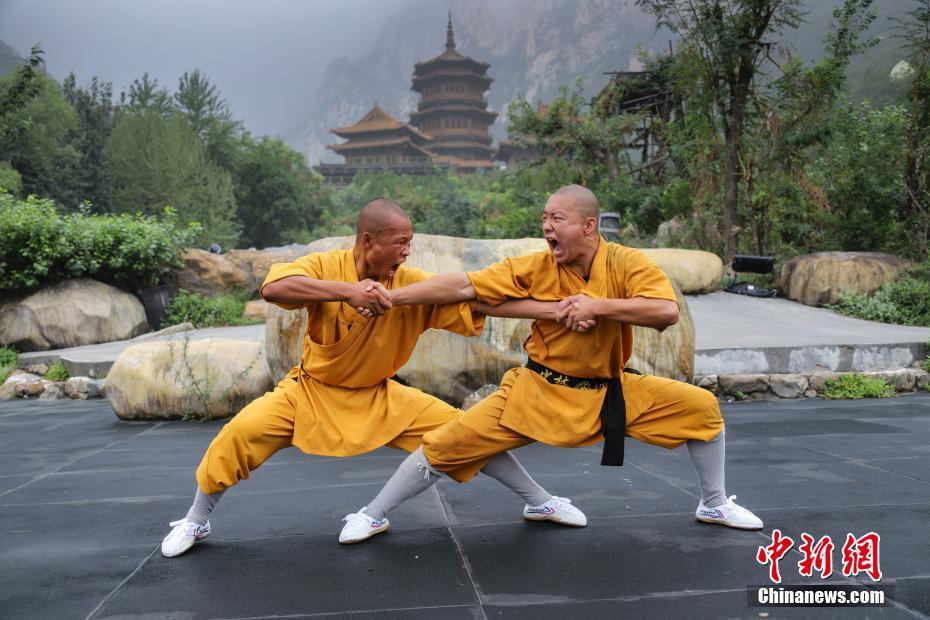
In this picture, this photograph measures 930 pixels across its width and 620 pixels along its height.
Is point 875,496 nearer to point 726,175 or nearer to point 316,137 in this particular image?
point 726,175

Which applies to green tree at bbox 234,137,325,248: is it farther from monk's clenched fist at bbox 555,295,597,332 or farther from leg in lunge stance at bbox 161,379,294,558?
monk's clenched fist at bbox 555,295,597,332

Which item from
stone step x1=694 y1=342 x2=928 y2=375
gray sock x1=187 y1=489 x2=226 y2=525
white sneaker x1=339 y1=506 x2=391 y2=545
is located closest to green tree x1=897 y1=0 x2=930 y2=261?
stone step x1=694 y1=342 x2=928 y2=375

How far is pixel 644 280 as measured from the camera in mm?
2979

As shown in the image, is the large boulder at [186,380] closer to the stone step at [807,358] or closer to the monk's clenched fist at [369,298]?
the monk's clenched fist at [369,298]

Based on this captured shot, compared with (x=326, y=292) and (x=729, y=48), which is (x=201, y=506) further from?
(x=729, y=48)

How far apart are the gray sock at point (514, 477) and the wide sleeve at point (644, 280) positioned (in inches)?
34.1

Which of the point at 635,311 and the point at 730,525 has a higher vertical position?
the point at 635,311

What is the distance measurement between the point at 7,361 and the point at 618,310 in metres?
9.81

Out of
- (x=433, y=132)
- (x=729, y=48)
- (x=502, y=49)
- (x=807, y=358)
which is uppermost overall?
(x=502, y=49)

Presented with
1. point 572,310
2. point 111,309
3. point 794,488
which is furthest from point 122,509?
point 111,309

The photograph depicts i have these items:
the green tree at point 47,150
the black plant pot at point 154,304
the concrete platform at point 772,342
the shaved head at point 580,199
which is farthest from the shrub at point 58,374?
the green tree at point 47,150

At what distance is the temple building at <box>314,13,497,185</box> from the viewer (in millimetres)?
55812

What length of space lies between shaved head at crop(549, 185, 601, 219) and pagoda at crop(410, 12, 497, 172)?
187 ft

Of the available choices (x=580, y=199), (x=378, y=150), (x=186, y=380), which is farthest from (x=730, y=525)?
(x=378, y=150)
